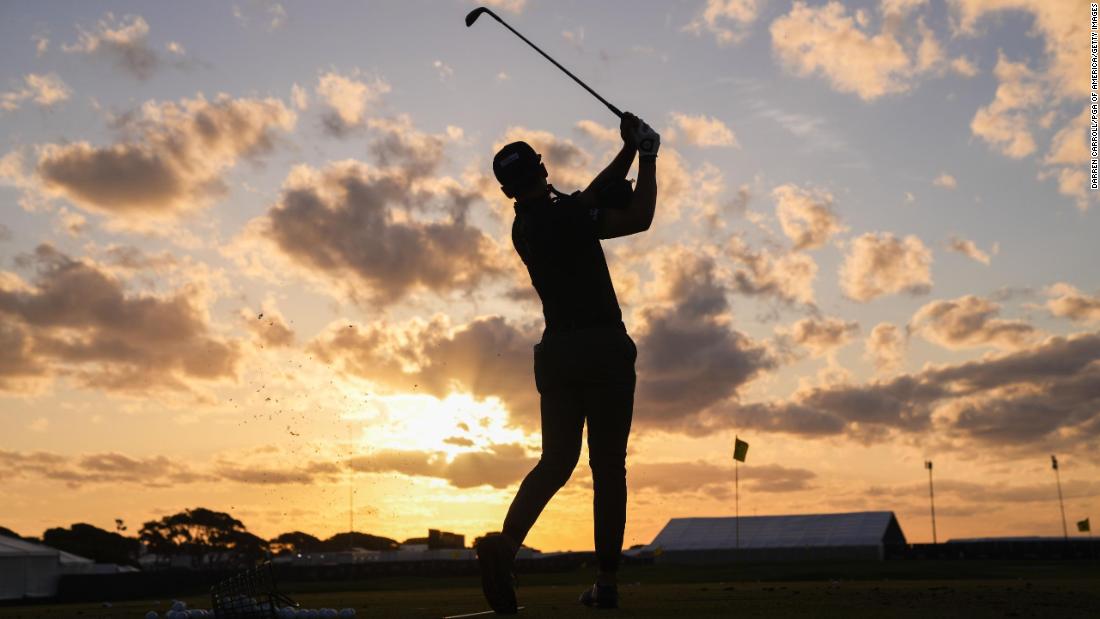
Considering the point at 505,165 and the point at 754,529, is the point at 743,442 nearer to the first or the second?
the point at 754,529

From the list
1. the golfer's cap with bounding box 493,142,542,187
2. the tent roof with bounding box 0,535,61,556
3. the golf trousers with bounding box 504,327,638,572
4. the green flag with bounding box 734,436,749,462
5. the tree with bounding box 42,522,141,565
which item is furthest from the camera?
the tree with bounding box 42,522,141,565

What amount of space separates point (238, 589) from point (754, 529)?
14055cm

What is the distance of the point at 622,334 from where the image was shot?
698 cm

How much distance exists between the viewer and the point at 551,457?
696 centimetres

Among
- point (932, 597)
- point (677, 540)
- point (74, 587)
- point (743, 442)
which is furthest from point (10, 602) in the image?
point (677, 540)

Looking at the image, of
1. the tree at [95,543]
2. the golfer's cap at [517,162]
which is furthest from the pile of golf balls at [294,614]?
the tree at [95,543]

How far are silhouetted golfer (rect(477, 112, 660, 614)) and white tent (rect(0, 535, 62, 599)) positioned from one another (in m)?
64.3

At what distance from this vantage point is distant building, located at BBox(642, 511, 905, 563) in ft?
427

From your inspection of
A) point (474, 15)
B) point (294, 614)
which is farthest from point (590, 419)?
point (474, 15)

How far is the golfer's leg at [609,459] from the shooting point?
22.8ft

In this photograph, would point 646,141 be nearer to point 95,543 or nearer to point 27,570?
point 27,570

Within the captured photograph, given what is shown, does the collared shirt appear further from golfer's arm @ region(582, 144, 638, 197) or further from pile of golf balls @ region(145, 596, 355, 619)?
pile of golf balls @ region(145, 596, 355, 619)

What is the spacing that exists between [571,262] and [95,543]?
13758 cm

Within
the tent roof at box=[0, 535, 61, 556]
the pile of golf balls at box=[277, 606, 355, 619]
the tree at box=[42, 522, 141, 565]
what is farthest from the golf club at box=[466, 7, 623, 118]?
the tree at box=[42, 522, 141, 565]
